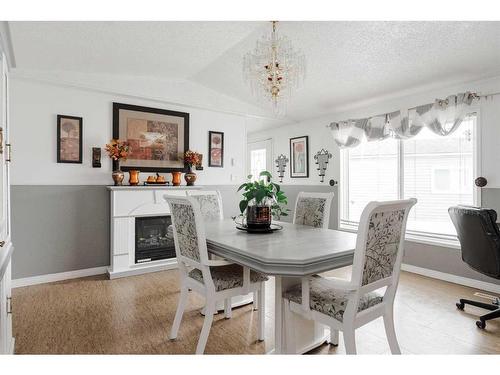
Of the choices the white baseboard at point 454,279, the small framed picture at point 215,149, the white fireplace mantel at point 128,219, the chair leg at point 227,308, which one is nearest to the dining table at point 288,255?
the chair leg at point 227,308

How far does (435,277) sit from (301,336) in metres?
2.49

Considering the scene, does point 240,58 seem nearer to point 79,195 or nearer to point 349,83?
point 349,83

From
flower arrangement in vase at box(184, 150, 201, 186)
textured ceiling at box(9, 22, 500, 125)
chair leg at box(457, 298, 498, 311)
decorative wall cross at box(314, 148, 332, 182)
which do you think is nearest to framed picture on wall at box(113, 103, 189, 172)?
flower arrangement in vase at box(184, 150, 201, 186)

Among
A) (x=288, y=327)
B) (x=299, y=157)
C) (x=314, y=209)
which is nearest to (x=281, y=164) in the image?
(x=299, y=157)

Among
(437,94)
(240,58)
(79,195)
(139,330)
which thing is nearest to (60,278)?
(79,195)

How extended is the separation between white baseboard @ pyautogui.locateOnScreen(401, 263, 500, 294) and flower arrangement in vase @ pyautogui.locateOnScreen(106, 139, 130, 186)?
150 inches

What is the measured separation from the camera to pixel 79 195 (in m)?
3.59

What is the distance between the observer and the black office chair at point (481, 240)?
223cm

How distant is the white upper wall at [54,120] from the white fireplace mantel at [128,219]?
13.9 inches

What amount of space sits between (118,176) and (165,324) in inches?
78.0

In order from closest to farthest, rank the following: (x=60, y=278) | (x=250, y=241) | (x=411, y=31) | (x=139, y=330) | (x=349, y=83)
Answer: (x=250, y=241)
(x=139, y=330)
(x=411, y=31)
(x=60, y=278)
(x=349, y=83)

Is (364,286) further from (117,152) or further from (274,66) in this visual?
(117,152)

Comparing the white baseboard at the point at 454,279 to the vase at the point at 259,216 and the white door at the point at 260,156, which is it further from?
the white door at the point at 260,156

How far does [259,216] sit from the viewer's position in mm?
2188
